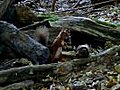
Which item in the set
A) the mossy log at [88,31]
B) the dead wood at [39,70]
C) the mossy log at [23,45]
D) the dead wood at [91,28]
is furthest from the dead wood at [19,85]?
the dead wood at [91,28]

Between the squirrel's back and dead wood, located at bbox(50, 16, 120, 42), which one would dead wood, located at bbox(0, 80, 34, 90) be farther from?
dead wood, located at bbox(50, 16, 120, 42)

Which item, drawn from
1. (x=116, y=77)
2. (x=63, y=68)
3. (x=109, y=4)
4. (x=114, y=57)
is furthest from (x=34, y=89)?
(x=109, y=4)

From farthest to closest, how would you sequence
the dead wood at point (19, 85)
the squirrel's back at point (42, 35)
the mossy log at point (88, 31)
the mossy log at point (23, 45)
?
1. the mossy log at point (88, 31)
2. the squirrel's back at point (42, 35)
3. the mossy log at point (23, 45)
4. the dead wood at point (19, 85)

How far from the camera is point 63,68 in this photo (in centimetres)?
372

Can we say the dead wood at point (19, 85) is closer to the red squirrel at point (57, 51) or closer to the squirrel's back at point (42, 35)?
the red squirrel at point (57, 51)

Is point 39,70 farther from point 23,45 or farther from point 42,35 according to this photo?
point 42,35

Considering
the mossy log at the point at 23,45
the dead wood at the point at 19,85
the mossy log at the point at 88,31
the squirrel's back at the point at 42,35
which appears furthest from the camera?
the mossy log at the point at 88,31

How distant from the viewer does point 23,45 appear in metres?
4.12

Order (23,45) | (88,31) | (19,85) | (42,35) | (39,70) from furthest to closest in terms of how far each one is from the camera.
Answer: (88,31) → (42,35) → (23,45) → (39,70) → (19,85)

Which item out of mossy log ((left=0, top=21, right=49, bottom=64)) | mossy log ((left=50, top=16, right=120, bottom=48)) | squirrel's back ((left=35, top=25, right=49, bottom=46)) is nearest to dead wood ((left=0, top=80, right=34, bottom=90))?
mossy log ((left=0, top=21, right=49, bottom=64))

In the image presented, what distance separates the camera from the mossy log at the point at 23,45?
399 cm

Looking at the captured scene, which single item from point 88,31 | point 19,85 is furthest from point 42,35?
→ point 19,85

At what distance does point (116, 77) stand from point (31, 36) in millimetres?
1431

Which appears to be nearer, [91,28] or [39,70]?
[39,70]
